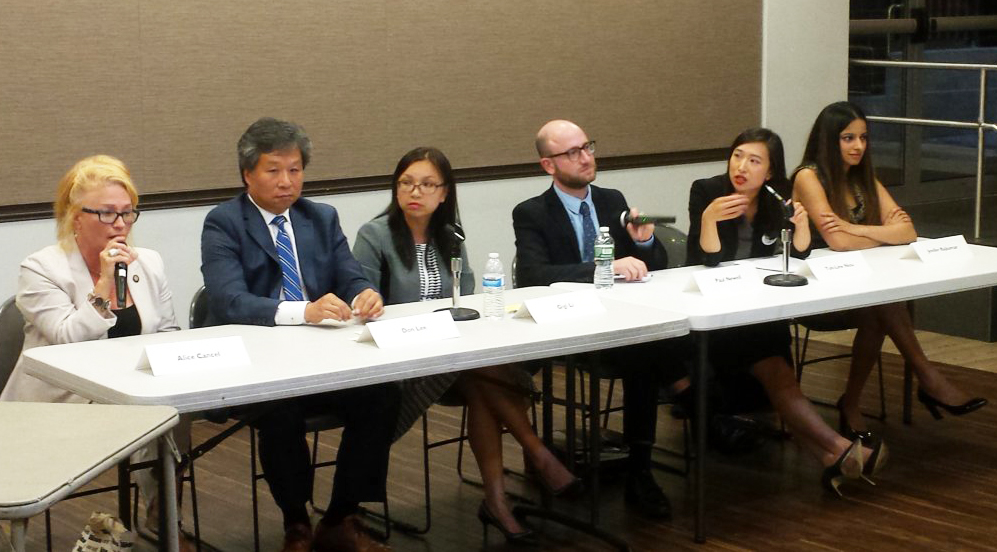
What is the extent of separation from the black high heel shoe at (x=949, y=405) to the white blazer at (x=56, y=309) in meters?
2.79

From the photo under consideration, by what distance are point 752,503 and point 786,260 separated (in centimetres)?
77

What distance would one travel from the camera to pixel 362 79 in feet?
17.1

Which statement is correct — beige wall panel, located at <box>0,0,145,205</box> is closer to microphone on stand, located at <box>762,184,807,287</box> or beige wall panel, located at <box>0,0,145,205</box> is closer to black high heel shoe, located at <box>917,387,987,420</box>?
microphone on stand, located at <box>762,184,807,287</box>

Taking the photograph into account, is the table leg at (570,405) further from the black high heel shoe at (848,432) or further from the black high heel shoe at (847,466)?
the black high heel shoe at (848,432)

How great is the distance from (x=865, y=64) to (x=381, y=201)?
3168 mm

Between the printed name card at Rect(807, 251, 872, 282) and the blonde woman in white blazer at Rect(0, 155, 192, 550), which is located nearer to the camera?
the blonde woman in white blazer at Rect(0, 155, 192, 550)

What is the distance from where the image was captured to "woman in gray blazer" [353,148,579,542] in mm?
3678

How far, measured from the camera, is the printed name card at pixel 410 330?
316 centimetres

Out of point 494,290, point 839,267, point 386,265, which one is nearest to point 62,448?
point 494,290

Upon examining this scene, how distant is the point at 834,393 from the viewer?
5316mm

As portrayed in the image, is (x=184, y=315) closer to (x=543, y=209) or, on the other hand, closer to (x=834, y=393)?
(x=543, y=209)

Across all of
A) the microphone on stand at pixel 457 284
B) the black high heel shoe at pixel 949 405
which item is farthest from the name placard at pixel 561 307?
the black high heel shoe at pixel 949 405

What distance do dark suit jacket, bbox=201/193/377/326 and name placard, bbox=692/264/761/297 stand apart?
0.99 m

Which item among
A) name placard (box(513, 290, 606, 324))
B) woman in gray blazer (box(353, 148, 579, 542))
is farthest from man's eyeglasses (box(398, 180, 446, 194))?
name placard (box(513, 290, 606, 324))
